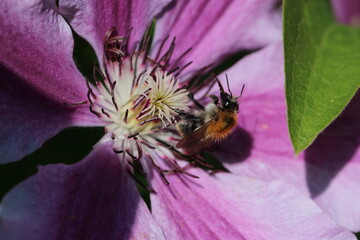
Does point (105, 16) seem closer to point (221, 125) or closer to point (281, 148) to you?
point (221, 125)

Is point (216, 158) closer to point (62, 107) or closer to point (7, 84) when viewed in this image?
point (62, 107)

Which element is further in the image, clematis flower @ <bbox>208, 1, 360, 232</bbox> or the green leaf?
clematis flower @ <bbox>208, 1, 360, 232</bbox>

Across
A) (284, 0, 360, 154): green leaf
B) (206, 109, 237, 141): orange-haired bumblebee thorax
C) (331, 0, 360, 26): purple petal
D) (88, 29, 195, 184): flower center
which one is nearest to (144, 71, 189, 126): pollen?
(88, 29, 195, 184): flower center

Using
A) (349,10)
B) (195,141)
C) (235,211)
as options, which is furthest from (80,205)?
(349,10)

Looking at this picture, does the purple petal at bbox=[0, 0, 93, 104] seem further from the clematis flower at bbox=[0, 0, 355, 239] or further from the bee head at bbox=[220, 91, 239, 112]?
the bee head at bbox=[220, 91, 239, 112]

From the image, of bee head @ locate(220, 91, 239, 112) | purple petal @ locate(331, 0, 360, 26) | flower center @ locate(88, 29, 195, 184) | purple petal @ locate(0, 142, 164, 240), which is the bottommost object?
purple petal @ locate(0, 142, 164, 240)

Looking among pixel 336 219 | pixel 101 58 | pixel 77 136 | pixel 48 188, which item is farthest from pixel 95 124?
pixel 336 219
